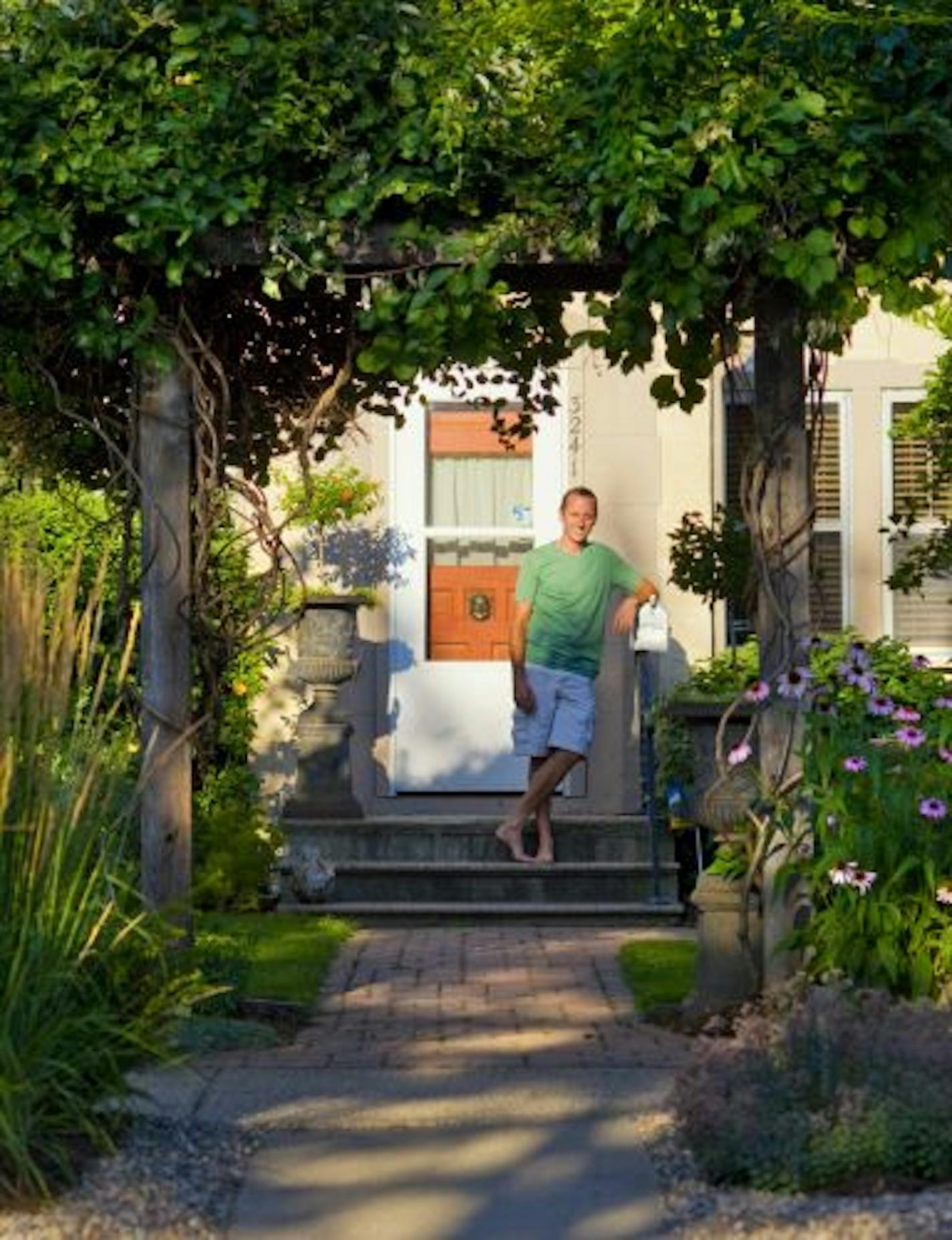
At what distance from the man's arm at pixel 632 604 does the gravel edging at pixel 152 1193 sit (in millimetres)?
5137

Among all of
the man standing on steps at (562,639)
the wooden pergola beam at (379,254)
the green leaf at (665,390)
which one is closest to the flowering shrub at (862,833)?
the green leaf at (665,390)

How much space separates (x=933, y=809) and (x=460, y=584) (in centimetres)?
715

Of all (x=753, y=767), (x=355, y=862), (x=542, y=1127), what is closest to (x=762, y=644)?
(x=753, y=767)

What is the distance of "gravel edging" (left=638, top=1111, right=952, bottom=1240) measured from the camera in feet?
18.7

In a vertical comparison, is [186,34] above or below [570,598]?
above

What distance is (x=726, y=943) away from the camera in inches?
353

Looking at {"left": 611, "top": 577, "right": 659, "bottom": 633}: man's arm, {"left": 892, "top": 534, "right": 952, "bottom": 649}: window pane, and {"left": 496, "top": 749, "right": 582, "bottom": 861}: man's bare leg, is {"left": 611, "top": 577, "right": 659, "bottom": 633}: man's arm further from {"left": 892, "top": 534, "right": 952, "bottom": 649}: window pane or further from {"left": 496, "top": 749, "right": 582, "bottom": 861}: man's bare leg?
{"left": 892, "top": 534, "right": 952, "bottom": 649}: window pane

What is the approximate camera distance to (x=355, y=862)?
13836 mm

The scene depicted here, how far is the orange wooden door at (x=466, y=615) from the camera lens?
15219 millimetres

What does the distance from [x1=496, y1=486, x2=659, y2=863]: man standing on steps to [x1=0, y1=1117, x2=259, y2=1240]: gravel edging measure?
6.05 meters

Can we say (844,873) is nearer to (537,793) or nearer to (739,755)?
(739,755)

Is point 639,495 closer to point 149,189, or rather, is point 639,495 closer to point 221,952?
point 221,952

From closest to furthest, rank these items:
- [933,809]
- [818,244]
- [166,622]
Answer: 1. [818,244]
2. [933,809]
3. [166,622]

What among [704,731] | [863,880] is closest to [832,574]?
[704,731]
